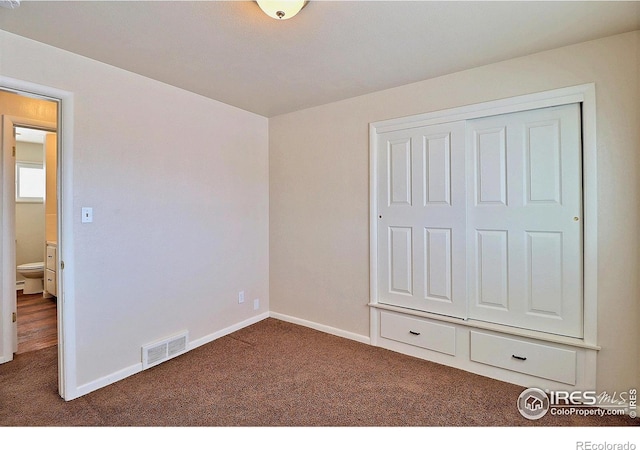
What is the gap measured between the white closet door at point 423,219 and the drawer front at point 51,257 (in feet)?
14.1

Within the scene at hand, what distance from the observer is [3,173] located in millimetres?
2555

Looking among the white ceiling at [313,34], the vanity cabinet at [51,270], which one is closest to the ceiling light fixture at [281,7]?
the white ceiling at [313,34]

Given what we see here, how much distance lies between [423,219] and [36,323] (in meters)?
4.33

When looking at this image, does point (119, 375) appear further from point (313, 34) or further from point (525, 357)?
point (525, 357)

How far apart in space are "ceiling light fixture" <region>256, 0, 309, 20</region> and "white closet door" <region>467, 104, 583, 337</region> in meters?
1.59

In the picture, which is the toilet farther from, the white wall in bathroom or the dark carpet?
the dark carpet

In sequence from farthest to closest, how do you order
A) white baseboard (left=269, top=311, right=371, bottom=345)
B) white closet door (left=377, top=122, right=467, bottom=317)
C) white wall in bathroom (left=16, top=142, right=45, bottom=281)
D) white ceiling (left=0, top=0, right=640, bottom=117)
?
1. white wall in bathroom (left=16, top=142, right=45, bottom=281)
2. white baseboard (left=269, top=311, right=371, bottom=345)
3. white closet door (left=377, top=122, right=467, bottom=317)
4. white ceiling (left=0, top=0, right=640, bottom=117)

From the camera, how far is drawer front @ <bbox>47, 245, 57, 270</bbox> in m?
4.09

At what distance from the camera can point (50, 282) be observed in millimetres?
4230

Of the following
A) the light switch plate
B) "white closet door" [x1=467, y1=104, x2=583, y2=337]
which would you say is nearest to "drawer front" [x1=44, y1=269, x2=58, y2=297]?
the light switch plate

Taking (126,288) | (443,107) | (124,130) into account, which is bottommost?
(126,288)
